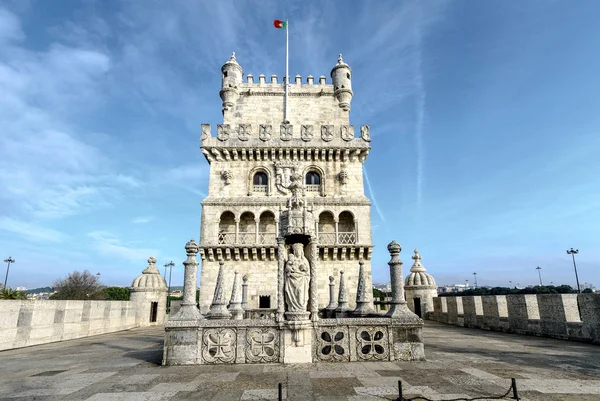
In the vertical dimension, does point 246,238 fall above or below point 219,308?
above

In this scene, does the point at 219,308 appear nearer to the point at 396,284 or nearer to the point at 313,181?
the point at 396,284

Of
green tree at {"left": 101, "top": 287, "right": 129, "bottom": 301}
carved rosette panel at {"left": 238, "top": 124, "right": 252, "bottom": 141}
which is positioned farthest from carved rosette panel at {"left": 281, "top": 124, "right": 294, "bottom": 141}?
green tree at {"left": 101, "top": 287, "right": 129, "bottom": 301}

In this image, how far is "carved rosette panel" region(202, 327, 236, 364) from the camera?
928cm

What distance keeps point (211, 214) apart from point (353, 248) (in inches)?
491

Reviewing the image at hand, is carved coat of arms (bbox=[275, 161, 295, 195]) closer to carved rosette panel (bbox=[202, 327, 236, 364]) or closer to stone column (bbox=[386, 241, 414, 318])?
stone column (bbox=[386, 241, 414, 318])

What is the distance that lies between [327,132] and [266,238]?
36.3ft

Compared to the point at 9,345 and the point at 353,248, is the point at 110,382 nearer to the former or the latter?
the point at 9,345

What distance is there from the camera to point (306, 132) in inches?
1129

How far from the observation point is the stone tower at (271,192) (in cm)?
2633

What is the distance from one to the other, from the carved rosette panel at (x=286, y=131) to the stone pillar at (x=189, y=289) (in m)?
19.1

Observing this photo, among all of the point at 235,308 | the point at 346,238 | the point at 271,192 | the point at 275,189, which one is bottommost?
the point at 235,308

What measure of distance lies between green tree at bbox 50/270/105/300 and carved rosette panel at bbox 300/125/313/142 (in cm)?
4483

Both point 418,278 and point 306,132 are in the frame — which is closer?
point 306,132

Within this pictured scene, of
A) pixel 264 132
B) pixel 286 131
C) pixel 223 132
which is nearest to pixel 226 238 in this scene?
pixel 223 132
